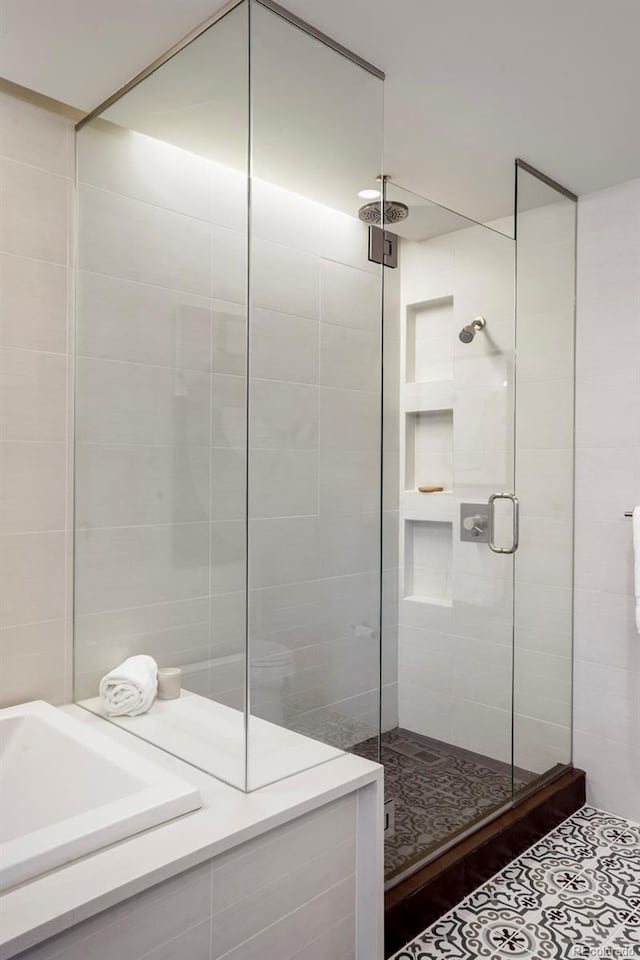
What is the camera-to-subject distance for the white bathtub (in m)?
1.31

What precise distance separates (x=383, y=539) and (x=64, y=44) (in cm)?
154

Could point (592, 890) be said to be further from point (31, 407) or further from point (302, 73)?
point (302, 73)

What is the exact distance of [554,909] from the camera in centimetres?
209

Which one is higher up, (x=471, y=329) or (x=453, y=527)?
(x=471, y=329)

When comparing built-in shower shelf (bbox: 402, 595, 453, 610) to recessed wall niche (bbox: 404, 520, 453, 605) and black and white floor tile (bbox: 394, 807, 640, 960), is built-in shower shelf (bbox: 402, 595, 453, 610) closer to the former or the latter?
recessed wall niche (bbox: 404, 520, 453, 605)

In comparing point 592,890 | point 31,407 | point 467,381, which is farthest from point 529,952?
point 31,407

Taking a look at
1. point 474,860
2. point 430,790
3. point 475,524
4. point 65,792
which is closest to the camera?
point 65,792

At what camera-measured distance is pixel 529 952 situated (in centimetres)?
189

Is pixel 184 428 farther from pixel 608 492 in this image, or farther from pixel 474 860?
pixel 608 492

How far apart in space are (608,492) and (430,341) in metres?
0.98

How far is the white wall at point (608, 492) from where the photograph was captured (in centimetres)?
262

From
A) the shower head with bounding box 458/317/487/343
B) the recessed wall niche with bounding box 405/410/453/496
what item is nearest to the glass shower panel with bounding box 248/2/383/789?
the recessed wall niche with bounding box 405/410/453/496

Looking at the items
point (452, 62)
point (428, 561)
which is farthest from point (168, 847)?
point (452, 62)

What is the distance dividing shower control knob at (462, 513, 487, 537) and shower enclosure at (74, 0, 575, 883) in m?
0.02
